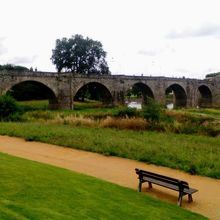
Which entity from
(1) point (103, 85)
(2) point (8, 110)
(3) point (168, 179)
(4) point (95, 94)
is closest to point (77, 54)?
(4) point (95, 94)

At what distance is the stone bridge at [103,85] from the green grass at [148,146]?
20.4 metres

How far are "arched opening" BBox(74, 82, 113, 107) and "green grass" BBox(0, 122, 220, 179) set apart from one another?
31.6 meters

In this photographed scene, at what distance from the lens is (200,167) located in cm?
1439

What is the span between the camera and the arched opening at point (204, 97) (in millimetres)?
79806

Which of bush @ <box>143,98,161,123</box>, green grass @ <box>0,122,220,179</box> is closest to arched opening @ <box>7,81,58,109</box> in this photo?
bush @ <box>143,98,161,123</box>

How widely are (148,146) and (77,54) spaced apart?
4754cm

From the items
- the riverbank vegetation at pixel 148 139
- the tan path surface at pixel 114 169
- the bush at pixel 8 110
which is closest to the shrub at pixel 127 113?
the riverbank vegetation at pixel 148 139

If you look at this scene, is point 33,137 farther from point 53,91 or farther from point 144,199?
point 53,91

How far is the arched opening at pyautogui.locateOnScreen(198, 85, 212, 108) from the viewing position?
79806 mm

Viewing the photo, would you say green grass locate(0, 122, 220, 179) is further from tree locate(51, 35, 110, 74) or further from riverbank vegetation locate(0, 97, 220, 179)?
tree locate(51, 35, 110, 74)

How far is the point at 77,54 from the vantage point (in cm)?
6381

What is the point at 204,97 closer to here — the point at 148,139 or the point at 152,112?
the point at 152,112

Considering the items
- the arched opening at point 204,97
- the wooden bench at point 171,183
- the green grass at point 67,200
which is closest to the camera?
the green grass at point 67,200

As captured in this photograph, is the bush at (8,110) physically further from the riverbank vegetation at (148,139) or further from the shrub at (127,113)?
the shrub at (127,113)
